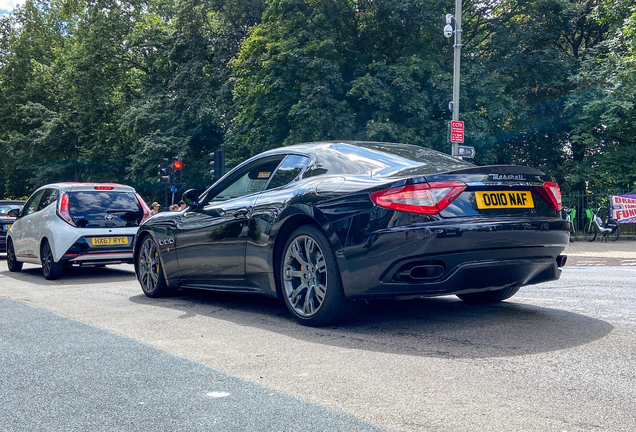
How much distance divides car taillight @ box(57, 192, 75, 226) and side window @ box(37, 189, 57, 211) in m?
0.29

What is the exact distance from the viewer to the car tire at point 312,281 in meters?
4.94

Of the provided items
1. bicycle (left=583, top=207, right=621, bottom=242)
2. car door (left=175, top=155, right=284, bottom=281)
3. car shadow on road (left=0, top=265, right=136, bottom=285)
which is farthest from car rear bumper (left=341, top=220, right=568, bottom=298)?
bicycle (left=583, top=207, right=621, bottom=242)

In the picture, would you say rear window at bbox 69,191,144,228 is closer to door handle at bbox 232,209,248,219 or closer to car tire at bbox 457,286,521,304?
door handle at bbox 232,209,248,219

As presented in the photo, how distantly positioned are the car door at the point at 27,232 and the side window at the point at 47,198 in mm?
160

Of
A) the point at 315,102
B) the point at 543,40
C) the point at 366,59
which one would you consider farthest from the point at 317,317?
the point at 543,40

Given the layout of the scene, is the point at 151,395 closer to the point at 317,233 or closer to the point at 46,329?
the point at 317,233

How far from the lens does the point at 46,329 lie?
5.58m

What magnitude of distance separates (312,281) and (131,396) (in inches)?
77.4

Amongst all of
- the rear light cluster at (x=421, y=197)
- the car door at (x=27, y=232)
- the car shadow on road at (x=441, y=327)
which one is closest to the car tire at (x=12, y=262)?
the car door at (x=27, y=232)

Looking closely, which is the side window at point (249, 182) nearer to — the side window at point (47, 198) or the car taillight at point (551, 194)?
the car taillight at point (551, 194)

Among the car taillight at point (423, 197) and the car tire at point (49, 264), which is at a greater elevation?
the car taillight at point (423, 197)

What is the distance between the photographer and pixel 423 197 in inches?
180

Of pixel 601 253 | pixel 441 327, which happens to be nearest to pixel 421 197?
pixel 441 327

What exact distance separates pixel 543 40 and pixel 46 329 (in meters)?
27.5
